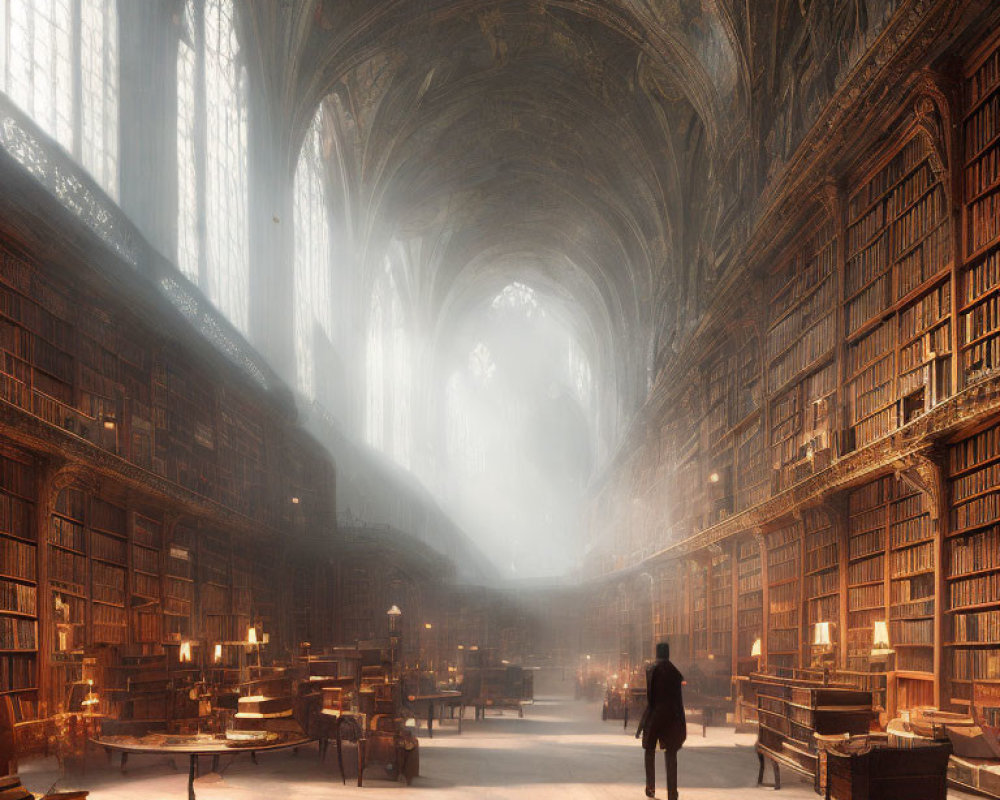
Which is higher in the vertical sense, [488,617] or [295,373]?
[295,373]

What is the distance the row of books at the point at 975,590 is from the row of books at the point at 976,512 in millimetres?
445

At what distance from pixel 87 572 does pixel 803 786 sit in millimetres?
8064

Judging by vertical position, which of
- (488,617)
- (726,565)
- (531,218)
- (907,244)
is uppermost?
(531,218)

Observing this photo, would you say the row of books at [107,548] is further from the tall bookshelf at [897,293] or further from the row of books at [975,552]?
the row of books at [975,552]

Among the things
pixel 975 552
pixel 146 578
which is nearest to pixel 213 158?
pixel 146 578

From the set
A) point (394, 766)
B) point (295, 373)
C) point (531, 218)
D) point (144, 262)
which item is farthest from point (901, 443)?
point (531, 218)

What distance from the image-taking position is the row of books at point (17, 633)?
10.3 meters

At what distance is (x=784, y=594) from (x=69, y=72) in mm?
11957

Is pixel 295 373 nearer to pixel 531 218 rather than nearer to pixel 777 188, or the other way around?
pixel 777 188

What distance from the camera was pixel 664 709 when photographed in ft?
29.5

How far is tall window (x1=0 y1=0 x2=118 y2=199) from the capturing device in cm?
1231

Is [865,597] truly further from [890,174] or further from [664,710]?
[890,174]

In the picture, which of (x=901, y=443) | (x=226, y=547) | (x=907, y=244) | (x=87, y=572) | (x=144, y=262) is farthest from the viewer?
(x=226, y=547)

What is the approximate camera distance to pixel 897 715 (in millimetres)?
10781
